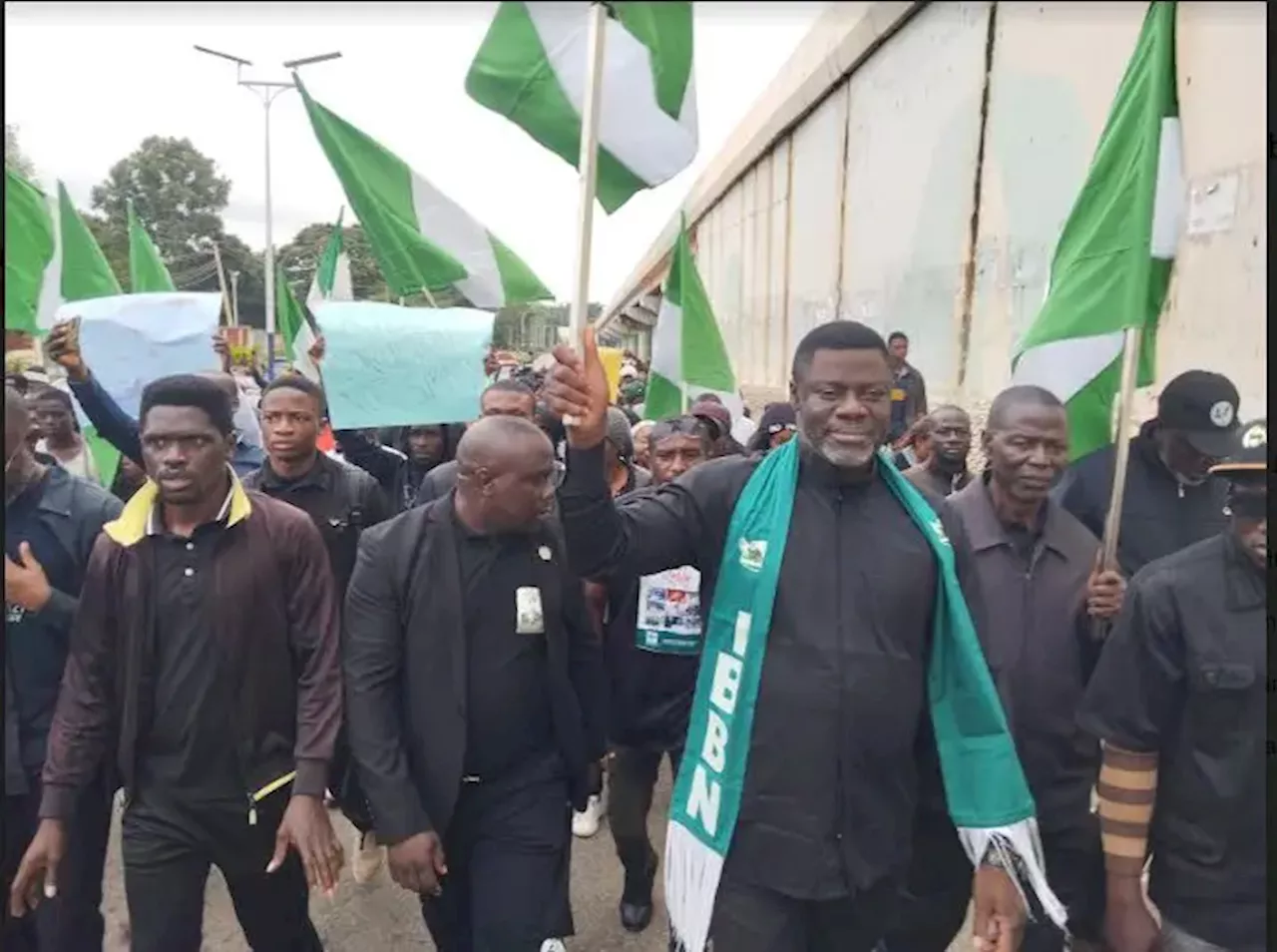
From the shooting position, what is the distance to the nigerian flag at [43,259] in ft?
12.4

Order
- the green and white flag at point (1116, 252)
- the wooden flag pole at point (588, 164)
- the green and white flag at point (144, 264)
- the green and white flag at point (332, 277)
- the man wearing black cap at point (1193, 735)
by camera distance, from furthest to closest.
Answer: the green and white flag at point (332, 277)
the green and white flag at point (144, 264)
the green and white flag at point (1116, 252)
the man wearing black cap at point (1193, 735)
the wooden flag pole at point (588, 164)

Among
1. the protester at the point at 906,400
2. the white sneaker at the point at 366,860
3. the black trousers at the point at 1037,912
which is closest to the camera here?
the black trousers at the point at 1037,912

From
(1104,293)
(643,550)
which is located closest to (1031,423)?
(1104,293)

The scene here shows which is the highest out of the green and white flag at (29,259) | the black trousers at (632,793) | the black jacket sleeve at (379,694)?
the green and white flag at (29,259)

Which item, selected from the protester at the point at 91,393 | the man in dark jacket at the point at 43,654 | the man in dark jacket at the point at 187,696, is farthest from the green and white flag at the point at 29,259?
the man in dark jacket at the point at 187,696

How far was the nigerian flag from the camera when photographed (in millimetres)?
3793

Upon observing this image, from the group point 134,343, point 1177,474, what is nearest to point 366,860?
point 134,343

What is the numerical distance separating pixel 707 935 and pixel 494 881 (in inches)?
25.7

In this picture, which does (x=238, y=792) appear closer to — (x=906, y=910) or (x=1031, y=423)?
(x=906, y=910)

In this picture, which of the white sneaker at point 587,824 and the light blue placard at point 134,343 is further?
the white sneaker at point 587,824

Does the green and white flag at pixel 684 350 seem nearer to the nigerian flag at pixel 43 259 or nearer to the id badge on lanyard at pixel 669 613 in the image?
the id badge on lanyard at pixel 669 613

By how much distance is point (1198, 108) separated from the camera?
6668mm

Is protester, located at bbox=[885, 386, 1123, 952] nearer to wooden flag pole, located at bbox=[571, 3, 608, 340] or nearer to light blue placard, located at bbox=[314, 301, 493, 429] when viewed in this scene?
wooden flag pole, located at bbox=[571, 3, 608, 340]

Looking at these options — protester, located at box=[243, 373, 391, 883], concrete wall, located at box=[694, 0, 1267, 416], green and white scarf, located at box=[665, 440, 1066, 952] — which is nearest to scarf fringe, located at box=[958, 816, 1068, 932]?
green and white scarf, located at box=[665, 440, 1066, 952]
